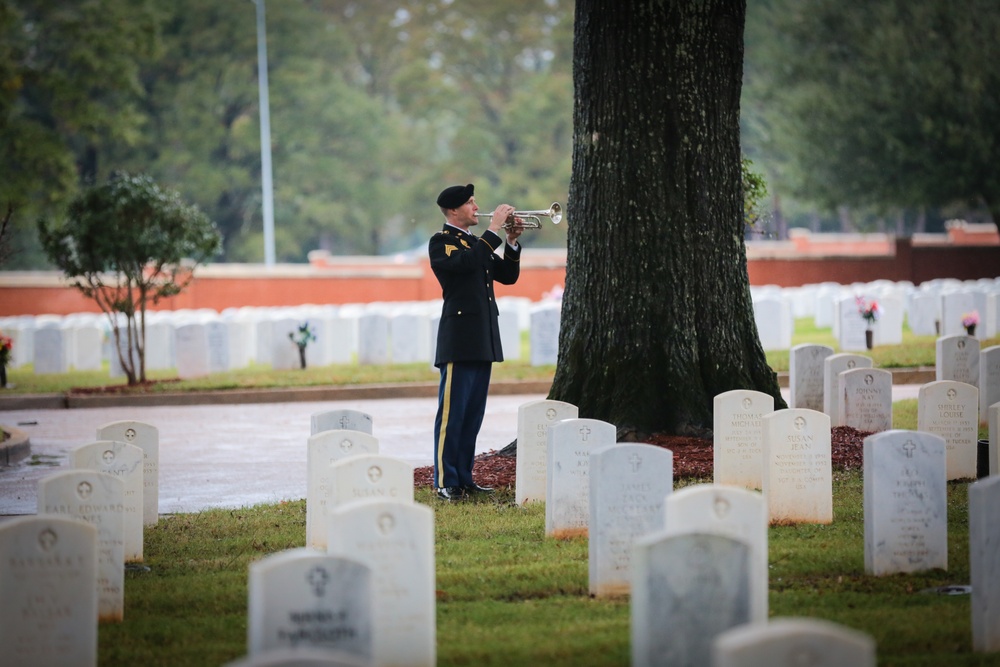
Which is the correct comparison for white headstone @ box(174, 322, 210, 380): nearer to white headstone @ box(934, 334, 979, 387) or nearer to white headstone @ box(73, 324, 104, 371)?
white headstone @ box(73, 324, 104, 371)

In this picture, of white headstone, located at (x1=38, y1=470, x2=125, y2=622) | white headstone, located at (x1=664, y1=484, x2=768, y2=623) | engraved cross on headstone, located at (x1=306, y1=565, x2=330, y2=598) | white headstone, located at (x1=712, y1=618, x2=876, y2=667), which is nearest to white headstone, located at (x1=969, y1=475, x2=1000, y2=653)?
white headstone, located at (x1=664, y1=484, x2=768, y2=623)

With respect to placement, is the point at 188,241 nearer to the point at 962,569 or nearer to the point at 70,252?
the point at 70,252

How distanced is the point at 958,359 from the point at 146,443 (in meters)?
8.59

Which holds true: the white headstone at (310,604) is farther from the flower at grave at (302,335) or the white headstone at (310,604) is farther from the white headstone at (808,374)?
the flower at grave at (302,335)

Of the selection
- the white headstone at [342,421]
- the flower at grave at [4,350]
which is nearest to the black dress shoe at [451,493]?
the white headstone at [342,421]

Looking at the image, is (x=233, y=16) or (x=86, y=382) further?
(x=233, y=16)

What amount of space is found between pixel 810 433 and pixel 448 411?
2.45 m

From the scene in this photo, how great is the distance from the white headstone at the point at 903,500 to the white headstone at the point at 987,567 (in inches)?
49.6

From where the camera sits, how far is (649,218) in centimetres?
1037

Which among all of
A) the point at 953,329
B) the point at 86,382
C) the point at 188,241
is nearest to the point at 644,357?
the point at 188,241

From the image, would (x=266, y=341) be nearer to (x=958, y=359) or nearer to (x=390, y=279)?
(x=390, y=279)

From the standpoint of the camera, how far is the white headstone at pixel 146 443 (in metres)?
8.34

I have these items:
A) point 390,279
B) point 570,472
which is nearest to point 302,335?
point 390,279

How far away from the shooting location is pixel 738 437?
8844 millimetres
